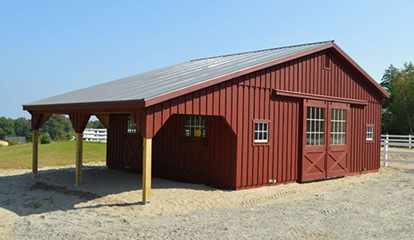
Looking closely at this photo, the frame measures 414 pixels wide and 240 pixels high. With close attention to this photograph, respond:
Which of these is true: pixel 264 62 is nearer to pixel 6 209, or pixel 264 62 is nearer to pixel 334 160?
pixel 334 160

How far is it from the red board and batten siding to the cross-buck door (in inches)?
13.3

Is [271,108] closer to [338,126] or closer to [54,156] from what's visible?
[338,126]

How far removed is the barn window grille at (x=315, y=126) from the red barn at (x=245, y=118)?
0.03 m

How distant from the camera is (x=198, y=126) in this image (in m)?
13.0

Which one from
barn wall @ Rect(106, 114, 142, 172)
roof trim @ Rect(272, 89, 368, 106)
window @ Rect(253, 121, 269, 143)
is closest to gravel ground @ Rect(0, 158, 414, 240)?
window @ Rect(253, 121, 269, 143)

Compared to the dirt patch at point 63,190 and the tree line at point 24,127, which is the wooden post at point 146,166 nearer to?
the dirt patch at point 63,190

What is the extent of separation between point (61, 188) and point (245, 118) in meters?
5.06

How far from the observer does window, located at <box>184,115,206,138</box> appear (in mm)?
12828

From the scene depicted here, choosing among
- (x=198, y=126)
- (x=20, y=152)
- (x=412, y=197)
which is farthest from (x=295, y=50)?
(x=20, y=152)

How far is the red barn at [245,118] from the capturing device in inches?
428

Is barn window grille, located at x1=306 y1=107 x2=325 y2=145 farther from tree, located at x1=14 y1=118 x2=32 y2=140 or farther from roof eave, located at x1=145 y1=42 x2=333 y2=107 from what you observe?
tree, located at x1=14 y1=118 x2=32 y2=140

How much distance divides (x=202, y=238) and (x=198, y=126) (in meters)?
5.94

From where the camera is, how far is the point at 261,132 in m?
12.9

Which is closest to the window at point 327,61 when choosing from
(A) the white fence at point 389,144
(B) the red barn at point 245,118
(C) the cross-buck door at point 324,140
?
(B) the red barn at point 245,118
